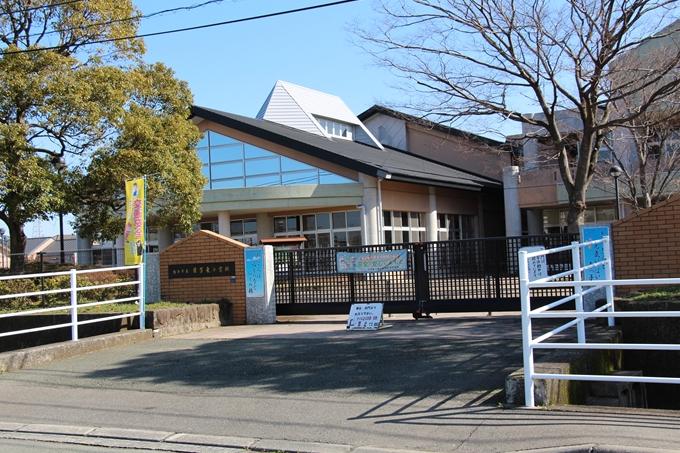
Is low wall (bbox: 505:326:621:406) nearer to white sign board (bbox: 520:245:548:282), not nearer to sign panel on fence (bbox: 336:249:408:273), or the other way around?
white sign board (bbox: 520:245:548:282)

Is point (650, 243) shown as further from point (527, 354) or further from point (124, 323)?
point (124, 323)

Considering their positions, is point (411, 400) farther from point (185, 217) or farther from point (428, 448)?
point (185, 217)

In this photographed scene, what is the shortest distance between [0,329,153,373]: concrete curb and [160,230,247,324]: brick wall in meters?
2.85

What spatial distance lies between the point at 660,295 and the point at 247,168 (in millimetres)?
21991

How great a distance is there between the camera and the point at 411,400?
682 cm

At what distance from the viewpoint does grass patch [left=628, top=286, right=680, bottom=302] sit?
945cm

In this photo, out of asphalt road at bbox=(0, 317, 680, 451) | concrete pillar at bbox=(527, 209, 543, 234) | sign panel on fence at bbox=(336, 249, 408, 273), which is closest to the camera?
asphalt road at bbox=(0, 317, 680, 451)

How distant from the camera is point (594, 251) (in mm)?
11492

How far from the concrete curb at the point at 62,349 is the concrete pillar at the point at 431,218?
71.5 ft

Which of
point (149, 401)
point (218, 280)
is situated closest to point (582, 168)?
point (218, 280)

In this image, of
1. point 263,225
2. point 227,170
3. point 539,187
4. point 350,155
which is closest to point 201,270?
point 350,155

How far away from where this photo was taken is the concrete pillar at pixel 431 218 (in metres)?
32.3

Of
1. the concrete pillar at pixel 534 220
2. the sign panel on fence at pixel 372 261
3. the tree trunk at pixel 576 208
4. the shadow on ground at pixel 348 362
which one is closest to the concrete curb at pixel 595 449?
the shadow on ground at pixel 348 362

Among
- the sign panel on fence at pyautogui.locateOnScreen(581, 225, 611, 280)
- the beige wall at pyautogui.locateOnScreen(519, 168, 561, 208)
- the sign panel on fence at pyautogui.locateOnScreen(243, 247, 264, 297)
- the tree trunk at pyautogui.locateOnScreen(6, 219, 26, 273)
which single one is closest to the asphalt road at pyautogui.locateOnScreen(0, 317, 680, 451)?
the sign panel on fence at pyautogui.locateOnScreen(581, 225, 611, 280)
